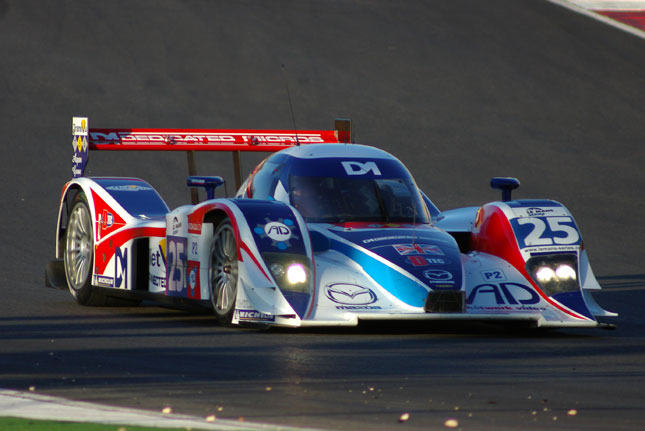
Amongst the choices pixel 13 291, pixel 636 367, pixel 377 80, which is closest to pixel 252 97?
pixel 377 80

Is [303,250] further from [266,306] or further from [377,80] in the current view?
[377,80]

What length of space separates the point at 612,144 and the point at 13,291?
21889mm

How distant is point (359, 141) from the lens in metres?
30.2

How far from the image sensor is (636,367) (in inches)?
330

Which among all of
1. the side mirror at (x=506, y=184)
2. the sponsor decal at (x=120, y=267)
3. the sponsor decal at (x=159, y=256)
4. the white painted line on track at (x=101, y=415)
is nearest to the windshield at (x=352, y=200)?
the side mirror at (x=506, y=184)

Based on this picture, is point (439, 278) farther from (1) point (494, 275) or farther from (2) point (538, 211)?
(2) point (538, 211)

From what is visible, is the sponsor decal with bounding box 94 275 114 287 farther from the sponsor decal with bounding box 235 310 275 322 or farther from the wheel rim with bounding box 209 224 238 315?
the sponsor decal with bounding box 235 310 275 322

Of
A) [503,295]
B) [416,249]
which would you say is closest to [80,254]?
[416,249]

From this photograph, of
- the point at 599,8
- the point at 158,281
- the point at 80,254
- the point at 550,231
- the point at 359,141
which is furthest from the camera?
the point at 599,8

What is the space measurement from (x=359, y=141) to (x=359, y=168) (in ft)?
62.2

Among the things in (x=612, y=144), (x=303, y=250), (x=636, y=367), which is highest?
(x=612, y=144)

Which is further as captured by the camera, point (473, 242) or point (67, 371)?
point (473, 242)

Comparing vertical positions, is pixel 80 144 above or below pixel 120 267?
above

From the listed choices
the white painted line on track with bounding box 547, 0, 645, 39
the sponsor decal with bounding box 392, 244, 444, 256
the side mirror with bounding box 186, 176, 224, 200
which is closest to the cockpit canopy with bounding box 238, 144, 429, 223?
the side mirror with bounding box 186, 176, 224, 200
